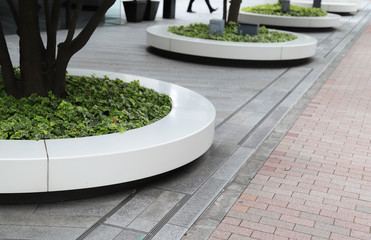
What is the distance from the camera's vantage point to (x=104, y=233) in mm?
4230

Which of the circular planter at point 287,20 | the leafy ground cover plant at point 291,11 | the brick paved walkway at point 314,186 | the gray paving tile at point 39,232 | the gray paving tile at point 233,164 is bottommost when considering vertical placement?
the brick paved walkway at point 314,186

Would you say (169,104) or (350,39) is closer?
(169,104)

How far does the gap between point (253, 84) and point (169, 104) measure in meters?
4.12

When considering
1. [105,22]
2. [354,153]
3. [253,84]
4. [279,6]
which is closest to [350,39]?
[279,6]

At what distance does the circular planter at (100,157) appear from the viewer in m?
4.38

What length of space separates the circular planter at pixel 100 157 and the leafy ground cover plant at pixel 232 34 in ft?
23.4

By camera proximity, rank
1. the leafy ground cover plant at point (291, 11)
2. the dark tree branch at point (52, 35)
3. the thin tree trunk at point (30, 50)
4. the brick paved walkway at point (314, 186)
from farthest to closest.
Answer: the leafy ground cover plant at point (291, 11) → the dark tree branch at point (52, 35) → the thin tree trunk at point (30, 50) → the brick paved walkway at point (314, 186)

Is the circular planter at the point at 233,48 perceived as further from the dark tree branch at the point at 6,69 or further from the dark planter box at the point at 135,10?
the dark planter box at the point at 135,10

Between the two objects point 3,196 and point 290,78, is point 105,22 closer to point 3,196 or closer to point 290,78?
point 290,78

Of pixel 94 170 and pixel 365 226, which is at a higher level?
pixel 94 170

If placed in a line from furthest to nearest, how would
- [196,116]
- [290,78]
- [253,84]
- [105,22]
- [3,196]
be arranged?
[105,22]
[290,78]
[253,84]
[196,116]
[3,196]

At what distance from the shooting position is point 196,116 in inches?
235

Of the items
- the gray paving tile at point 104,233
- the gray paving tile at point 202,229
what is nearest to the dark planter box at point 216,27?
the gray paving tile at point 202,229

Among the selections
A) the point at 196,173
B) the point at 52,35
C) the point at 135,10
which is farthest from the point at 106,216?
the point at 135,10
